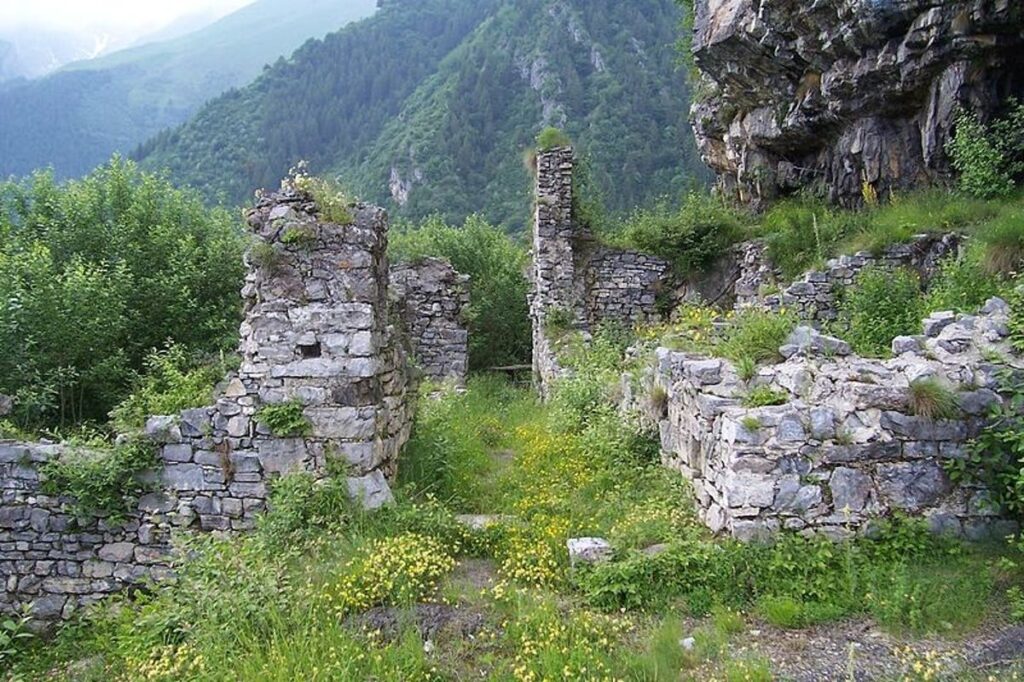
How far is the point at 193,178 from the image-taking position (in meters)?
48.6

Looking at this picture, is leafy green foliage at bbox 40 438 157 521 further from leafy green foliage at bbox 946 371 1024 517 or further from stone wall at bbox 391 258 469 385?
stone wall at bbox 391 258 469 385

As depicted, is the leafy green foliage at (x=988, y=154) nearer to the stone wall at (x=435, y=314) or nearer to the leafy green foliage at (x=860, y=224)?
the leafy green foliage at (x=860, y=224)

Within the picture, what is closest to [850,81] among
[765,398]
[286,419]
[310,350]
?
[765,398]

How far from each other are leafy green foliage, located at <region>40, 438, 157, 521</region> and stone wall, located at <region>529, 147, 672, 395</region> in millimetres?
10180

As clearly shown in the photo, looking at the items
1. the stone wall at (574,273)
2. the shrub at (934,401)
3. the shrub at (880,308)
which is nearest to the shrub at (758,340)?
the shrub at (934,401)

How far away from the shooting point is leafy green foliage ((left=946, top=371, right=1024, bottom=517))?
4820mm

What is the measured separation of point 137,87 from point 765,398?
452 ft

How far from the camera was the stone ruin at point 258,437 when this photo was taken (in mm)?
6164

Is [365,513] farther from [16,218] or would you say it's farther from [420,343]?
[16,218]

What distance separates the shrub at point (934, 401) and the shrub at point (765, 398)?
902 mm

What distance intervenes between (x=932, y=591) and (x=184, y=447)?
6052 millimetres

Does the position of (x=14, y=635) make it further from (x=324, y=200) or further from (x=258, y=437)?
(x=324, y=200)

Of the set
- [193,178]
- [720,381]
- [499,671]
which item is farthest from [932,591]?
[193,178]

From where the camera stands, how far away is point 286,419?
246 inches
